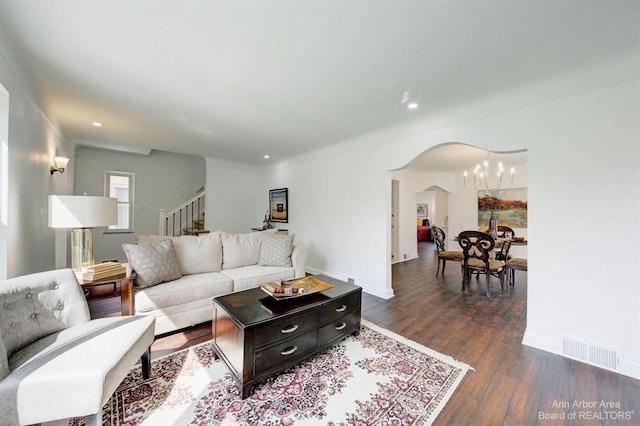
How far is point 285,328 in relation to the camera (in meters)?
1.85

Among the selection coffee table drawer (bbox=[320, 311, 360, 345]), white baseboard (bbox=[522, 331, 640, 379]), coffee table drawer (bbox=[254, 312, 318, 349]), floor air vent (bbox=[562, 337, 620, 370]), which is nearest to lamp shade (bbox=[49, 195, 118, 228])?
coffee table drawer (bbox=[254, 312, 318, 349])

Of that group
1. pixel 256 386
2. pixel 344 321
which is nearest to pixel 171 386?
pixel 256 386

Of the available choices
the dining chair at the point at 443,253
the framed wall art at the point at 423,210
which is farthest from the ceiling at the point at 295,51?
the framed wall art at the point at 423,210

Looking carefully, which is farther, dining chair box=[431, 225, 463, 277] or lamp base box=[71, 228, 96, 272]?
dining chair box=[431, 225, 463, 277]

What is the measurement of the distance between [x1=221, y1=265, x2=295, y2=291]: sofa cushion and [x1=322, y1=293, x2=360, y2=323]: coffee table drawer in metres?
1.18

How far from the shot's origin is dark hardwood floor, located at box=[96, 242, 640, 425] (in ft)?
5.12

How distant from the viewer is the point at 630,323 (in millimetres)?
1938

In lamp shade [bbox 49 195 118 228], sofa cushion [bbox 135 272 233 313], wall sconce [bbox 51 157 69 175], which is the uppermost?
wall sconce [bbox 51 157 69 175]

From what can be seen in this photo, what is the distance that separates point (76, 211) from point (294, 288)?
1.96 meters

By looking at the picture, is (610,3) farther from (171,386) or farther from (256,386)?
(171,386)

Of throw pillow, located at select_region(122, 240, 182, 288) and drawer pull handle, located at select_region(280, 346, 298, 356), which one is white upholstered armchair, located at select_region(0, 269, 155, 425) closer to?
throw pillow, located at select_region(122, 240, 182, 288)

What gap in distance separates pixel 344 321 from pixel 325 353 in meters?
0.32

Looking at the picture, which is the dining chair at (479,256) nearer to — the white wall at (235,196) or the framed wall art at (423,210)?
the white wall at (235,196)

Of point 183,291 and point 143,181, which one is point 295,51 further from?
point 143,181
